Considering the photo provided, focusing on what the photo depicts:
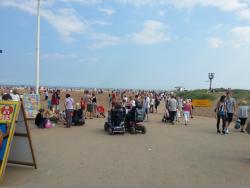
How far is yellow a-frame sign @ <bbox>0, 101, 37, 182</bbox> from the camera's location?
7.93m

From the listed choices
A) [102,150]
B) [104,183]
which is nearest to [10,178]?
[104,183]

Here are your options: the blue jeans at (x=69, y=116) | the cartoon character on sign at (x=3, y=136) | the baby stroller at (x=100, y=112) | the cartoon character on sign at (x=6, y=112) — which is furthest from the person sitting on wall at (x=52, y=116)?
the cartoon character on sign at (x=3, y=136)

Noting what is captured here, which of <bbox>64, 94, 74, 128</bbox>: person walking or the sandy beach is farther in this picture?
<bbox>64, 94, 74, 128</bbox>: person walking

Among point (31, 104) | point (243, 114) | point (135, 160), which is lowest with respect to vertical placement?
point (135, 160)

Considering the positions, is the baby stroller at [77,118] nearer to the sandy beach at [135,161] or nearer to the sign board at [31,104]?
the sign board at [31,104]

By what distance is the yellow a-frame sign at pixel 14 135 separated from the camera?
7.93 metres

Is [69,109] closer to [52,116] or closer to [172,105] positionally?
[52,116]

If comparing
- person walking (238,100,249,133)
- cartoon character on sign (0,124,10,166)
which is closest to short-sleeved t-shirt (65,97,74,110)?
person walking (238,100,249,133)

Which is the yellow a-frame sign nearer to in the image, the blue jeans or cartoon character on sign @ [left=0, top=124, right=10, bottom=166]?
cartoon character on sign @ [left=0, top=124, right=10, bottom=166]

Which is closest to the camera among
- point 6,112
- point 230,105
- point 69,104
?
point 6,112

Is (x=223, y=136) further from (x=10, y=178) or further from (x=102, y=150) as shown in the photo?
(x=10, y=178)

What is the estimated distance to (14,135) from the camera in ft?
29.2

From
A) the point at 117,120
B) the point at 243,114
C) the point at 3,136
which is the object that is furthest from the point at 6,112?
the point at 243,114

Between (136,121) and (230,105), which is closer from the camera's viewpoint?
(136,121)
